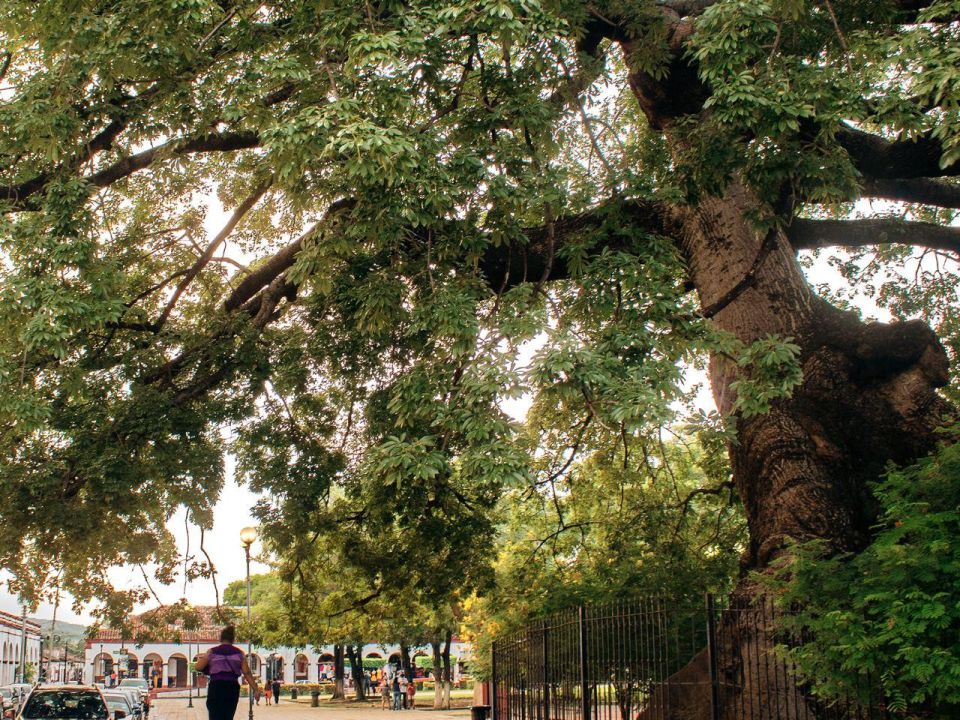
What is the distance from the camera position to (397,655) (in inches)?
2820

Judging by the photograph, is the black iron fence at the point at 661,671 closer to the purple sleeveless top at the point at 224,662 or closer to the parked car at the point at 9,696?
the purple sleeveless top at the point at 224,662

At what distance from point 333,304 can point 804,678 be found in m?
7.47

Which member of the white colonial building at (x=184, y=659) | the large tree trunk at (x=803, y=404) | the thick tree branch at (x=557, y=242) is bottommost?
the white colonial building at (x=184, y=659)

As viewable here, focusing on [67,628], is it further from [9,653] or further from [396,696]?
[396,696]

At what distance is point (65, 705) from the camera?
557 inches

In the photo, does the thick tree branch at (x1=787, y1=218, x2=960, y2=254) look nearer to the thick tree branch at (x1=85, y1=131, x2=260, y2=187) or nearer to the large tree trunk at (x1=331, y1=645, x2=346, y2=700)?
the thick tree branch at (x1=85, y1=131, x2=260, y2=187)

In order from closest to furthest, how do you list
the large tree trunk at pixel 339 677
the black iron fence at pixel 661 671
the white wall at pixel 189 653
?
the black iron fence at pixel 661 671, the large tree trunk at pixel 339 677, the white wall at pixel 189 653

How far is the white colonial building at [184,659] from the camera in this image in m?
65.1

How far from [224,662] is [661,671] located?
4.47m

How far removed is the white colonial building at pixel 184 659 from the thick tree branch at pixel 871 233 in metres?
53.6

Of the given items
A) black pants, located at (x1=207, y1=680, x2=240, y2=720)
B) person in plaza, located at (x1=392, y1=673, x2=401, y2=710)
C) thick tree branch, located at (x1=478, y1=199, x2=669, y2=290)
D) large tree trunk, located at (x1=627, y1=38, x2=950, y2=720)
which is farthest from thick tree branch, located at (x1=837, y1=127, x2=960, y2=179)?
person in plaza, located at (x1=392, y1=673, x2=401, y2=710)

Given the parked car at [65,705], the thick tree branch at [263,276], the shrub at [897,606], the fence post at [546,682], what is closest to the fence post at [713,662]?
the shrub at [897,606]

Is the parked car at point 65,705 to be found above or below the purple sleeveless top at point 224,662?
below

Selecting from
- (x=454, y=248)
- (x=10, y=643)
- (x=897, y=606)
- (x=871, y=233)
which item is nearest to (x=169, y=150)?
(x=454, y=248)
